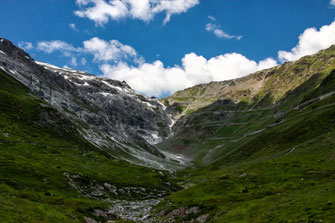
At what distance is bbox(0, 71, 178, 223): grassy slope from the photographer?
112 ft

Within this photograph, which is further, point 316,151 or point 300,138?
point 300,138

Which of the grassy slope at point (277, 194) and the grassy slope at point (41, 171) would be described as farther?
the grassy slope at point (41, 171)

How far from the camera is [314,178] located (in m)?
45.9

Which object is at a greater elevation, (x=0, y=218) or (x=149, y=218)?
(x=0, y=218)

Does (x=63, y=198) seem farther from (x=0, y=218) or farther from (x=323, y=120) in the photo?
(x=323, y=120)

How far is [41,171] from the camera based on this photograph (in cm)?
5894

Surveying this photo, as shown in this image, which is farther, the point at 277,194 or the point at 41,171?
the point at 41,171

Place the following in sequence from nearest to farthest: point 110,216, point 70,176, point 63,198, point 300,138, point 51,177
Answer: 1. point 110,216
2. point 63,198
3. point 51,177
4. point 70,176
5. point 300,138

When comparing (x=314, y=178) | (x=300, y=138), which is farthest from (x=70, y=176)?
(x=300, y=138)

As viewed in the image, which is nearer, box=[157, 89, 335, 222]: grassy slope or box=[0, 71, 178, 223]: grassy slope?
box=[157, 89, 335, 222]: grassy slope

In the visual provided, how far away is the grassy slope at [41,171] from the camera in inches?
1350

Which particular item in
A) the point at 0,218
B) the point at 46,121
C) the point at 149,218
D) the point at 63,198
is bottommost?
the point at 149,218

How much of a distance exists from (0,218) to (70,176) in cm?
3975

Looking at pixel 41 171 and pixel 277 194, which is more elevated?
pixel 41 171
